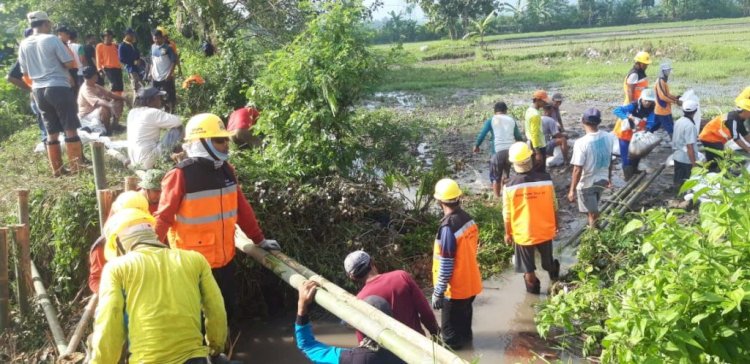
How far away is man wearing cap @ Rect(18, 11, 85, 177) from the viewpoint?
707 centimetres

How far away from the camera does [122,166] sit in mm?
7449

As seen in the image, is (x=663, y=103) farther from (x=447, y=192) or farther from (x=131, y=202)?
(x=131, y=202)

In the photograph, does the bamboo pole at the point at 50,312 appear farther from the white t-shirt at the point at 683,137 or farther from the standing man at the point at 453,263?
the white t-shirt at the point at 683,137

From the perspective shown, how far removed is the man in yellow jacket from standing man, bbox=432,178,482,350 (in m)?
2.10

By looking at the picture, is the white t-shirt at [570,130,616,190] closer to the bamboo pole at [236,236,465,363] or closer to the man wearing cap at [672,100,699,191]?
the man wearing cap at [672,100,699,191]

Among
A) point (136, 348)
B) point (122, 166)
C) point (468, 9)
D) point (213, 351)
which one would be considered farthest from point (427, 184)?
point (468, 9)

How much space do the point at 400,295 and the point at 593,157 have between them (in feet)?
13.6

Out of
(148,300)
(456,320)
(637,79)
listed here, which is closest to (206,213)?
(148,300)

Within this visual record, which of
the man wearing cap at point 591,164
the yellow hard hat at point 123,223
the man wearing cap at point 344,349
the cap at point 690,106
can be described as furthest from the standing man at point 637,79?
the yellow hard hat at point 123,223

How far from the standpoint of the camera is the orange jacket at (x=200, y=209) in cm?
439

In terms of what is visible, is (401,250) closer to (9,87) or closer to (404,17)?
(9,87)

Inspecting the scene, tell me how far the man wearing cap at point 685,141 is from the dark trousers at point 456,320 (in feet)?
13.8

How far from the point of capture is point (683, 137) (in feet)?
26.0

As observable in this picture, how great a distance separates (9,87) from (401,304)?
12292mm
